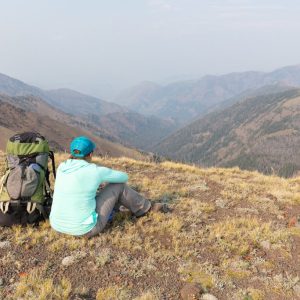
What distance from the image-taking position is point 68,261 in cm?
811

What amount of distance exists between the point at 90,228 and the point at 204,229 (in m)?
3.36

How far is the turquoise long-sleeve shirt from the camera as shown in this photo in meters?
9.00

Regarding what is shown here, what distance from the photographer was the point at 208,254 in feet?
30.1

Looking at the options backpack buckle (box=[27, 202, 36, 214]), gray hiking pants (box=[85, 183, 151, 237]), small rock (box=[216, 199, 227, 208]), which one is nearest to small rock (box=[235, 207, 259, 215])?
small rock (box=[216, 199, 227, 208])

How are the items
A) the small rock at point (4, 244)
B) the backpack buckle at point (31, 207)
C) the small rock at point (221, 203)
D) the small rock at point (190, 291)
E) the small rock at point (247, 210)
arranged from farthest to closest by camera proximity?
the small rock at point (221, 203)
the small rock at point (247, 210)
the backpack buckle at point (31, 207)
the small rock at point (4, 244)
the small rock at point (190, 291)

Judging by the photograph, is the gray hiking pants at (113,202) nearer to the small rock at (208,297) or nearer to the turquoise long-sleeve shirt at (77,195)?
the turquoise long-sleeve shirt at (77,195)

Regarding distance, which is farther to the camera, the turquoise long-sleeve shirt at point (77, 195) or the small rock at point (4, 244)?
the turquoise long-sleeve shirt at point (77, 195)

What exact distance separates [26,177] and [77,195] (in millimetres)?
1468

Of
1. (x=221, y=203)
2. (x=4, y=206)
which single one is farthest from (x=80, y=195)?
(x=221, y=203)

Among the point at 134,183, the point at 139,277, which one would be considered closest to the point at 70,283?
the point at 139,277

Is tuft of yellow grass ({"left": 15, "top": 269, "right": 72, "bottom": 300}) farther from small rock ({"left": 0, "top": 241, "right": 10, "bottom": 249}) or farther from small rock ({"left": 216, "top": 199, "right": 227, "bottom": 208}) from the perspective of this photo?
small rock ({"left": 216, "top": 199, "right": 227, "bottom": 208})

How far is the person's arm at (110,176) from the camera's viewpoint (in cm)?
917

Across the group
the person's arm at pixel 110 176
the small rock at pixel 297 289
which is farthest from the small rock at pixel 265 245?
the person's arm at pixel 110 176

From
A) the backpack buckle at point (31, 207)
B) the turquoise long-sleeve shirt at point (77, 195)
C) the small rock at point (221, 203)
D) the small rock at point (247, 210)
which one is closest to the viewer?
the turquoise long-sleeve shirt at point (77, 195)
